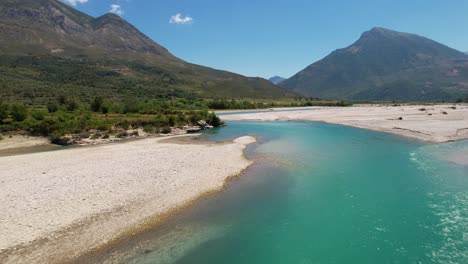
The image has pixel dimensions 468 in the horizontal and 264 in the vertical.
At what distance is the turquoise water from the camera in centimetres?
1290

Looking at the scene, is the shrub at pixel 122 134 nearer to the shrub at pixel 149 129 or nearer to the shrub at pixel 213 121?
the shrub at pixel 149 129

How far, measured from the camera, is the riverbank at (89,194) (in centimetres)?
1335

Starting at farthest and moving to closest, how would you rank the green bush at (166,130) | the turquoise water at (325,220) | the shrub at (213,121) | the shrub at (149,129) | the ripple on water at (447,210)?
the shrub at (213,121)
the green bush at (166,130)
the shrub at (149,129)
the turquoise water at (325,220)
the ripple on water at (447,210)

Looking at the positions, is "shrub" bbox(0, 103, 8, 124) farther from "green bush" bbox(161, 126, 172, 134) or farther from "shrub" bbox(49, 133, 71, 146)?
"green bush" bbox(161, 126, 172, 134)

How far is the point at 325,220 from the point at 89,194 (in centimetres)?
1466

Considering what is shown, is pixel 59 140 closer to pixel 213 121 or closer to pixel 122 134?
pixel 122 134

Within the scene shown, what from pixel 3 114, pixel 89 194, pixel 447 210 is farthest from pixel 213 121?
pixel 447 210

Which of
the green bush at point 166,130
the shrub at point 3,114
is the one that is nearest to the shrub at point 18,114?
the shrub at point 3,114

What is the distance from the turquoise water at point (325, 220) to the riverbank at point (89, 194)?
1.70m

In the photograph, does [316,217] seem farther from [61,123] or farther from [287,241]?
[61,123]

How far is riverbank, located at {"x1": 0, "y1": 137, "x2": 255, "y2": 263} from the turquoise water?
5.57 ft

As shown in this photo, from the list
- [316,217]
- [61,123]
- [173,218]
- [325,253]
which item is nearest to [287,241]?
[325,253]

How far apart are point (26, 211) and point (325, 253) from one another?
51.5 ft

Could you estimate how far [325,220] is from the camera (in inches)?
643
